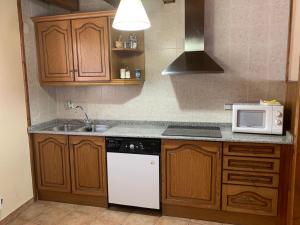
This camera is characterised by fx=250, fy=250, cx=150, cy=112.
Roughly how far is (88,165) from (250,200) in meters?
1.72

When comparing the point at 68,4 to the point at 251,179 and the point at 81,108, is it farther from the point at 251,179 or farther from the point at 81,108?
the point at 251,179

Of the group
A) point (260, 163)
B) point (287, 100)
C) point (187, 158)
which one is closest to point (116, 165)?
point (187, 158)

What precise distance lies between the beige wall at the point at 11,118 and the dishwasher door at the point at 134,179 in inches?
38.8

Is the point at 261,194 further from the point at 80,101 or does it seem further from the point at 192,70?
the point at 80,101

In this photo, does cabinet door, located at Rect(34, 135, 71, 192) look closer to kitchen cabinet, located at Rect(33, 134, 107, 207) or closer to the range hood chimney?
kitchen cabinet, located at Rect(33, 134, 107, 207)

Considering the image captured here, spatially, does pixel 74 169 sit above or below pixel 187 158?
below

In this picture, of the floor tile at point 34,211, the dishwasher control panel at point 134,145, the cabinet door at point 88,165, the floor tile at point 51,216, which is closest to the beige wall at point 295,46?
the dishwasher control panel at point 134,145

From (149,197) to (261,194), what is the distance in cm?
110

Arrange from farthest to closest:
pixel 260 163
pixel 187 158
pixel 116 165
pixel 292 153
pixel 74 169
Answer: pixel 74 169 → pixel 116 165 → pixel 187 158 → pixel 260 163 → pixel 292 153

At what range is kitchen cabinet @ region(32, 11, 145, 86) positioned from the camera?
2.77 m

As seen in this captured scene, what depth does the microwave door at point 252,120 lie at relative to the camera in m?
2.44

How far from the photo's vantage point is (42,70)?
9.89 ft

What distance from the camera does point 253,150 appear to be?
2.33 metres

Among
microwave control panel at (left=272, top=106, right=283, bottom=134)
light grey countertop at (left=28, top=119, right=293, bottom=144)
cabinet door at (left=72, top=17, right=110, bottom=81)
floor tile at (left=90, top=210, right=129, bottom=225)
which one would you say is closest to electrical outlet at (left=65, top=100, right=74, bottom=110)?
light grey countertop at (left=28, top=119, right=293, bottom=144)
